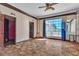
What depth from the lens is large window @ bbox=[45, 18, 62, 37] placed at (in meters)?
3.05

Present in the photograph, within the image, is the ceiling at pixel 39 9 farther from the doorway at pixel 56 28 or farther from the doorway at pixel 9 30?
the doorway at pixel 9 30

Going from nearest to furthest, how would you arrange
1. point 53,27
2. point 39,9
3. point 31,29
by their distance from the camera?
point 39,9 → point 53,27 → point 31,29

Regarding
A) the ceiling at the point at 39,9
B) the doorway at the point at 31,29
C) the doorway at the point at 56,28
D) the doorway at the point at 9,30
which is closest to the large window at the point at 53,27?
the doorway at the point at 56,28

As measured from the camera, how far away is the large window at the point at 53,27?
3050mm

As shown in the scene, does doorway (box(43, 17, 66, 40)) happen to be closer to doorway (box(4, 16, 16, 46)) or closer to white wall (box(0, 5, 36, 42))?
white wall (box(0, 5, 36, 42))

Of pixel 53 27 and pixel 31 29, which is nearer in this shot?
pixel 53 27

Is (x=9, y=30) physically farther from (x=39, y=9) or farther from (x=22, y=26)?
(x=39, y=9)

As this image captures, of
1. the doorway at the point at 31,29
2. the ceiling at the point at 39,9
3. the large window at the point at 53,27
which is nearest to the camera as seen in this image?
the ceiling at the point at 39,9

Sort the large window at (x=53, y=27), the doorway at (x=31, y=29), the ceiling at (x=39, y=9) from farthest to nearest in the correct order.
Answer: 1. the doorway at (x=31, y=29)
2. the large window at (x=53, y=27)
3. the ceiling at (x=39, y=9)

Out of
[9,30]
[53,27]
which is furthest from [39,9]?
[9,30]

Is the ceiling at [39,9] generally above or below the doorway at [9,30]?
above

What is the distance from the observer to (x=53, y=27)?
3088mm

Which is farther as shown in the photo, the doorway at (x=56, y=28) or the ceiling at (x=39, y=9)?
the doorway at (x=56, y=28)

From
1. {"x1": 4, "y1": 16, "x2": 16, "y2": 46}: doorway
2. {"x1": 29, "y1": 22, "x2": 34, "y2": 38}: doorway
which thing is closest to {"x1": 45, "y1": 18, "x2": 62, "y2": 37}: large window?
{"x1": 29, "y1": 22, "x2": 34, "y2": 38}: doorway
